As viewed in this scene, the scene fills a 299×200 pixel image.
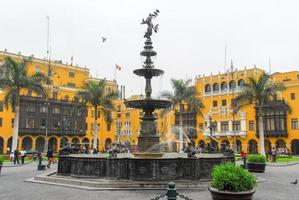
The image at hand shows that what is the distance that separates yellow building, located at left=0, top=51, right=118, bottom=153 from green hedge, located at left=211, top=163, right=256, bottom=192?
156 feet

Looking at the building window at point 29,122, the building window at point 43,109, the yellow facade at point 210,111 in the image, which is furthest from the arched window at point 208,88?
the building window at point 29,122

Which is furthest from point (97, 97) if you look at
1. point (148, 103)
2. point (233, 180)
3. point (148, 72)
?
point (233, 180)

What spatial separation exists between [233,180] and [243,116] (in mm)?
58003

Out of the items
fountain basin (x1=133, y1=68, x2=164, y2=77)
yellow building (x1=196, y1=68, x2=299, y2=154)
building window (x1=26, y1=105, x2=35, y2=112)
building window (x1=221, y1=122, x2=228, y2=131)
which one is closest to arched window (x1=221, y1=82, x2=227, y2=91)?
yellow building (x1=196, y1=68, x2=299, y2=154)

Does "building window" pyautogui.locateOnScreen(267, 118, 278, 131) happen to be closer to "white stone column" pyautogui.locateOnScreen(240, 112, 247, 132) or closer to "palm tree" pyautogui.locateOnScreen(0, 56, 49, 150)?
"white stone column" pyautogui.locateOnScreen(240, 112, 247, 132)

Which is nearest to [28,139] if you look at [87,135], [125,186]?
[87,135]

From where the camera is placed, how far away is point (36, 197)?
1113cm

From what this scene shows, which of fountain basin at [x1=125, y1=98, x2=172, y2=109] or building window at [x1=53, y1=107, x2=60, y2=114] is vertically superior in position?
building window at [x1=53, y1=107, x2=60, y2=114]

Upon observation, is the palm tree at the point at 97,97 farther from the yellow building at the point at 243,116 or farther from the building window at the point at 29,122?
the building window at the point at 29,122

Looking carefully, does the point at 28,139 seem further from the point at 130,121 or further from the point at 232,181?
the point at 232,181

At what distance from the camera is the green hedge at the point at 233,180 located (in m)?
8.02

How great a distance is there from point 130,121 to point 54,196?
7153cm

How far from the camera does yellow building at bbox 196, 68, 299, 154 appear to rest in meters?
57.7

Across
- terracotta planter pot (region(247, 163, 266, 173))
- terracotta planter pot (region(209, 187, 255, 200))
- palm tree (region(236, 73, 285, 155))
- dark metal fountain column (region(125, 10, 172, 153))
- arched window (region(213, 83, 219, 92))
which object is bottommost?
terracotta planter pot (region(247, 163, 266, 173))
